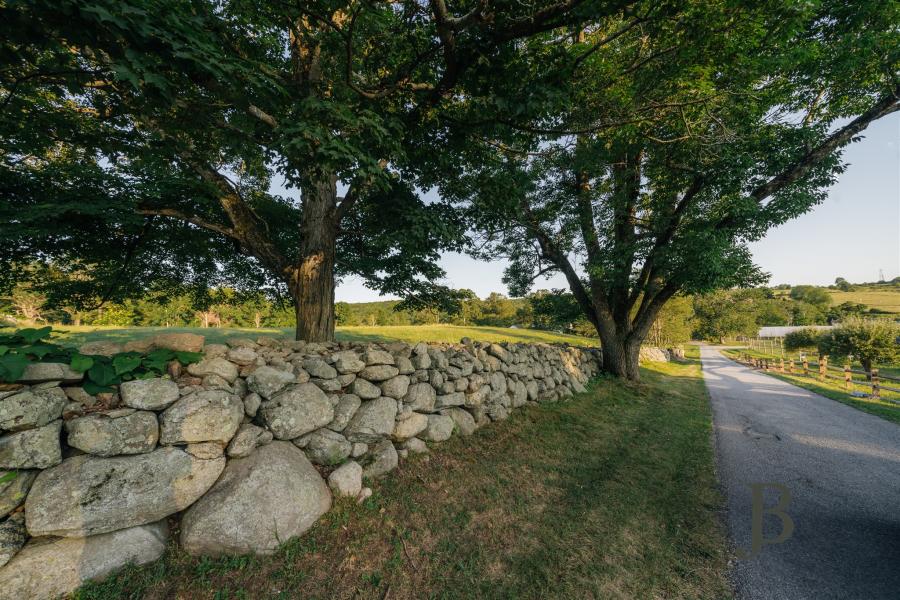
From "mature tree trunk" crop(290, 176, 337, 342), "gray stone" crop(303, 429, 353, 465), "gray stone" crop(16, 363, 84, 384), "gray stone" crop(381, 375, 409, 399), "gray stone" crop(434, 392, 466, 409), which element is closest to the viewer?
"gray stone" crop(16, 363, 84, 384)

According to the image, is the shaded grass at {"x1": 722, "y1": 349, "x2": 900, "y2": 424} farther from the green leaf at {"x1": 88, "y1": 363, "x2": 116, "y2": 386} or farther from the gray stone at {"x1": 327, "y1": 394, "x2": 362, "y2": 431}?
the green leaf at {"x1": 88, "y1": 363, "x2": 116, "y2": 386}

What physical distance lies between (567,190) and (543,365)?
5.96 m

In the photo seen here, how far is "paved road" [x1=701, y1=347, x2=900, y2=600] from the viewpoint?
2650 mm

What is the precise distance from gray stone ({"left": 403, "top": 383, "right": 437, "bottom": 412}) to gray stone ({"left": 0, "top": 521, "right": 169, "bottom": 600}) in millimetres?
2714

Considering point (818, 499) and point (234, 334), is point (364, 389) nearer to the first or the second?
point (818, 499)

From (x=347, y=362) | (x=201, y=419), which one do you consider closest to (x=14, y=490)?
(x=201, y=419)

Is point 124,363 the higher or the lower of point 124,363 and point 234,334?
the higher

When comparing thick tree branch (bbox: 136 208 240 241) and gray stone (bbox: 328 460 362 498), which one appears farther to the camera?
thick tree branch (bbox: 136 208 240 241)

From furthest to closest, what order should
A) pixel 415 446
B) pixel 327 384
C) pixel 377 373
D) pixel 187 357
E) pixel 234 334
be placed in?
pixel 234 334
pixel 415 446
pixel 377 373
pixel 327 384
pixel 187 357

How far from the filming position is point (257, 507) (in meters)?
2.71

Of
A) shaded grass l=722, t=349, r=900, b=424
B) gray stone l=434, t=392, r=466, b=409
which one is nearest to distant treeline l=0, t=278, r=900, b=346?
gray stone l=434, t=392, r=466, b=409

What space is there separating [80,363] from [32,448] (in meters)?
0.62

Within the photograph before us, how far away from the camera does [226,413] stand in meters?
2.92

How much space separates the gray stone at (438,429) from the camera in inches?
179
